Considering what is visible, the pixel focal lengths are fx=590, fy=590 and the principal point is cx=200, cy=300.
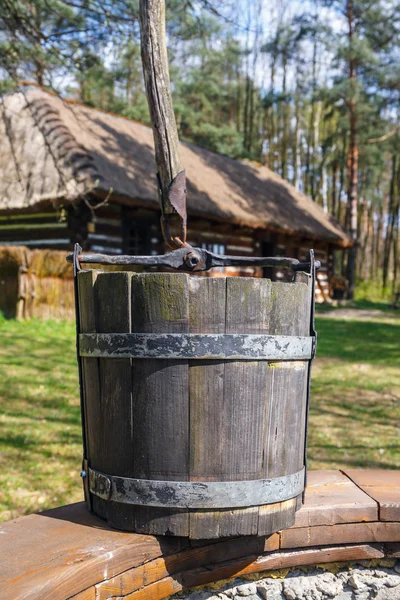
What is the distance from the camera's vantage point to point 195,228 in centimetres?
1459

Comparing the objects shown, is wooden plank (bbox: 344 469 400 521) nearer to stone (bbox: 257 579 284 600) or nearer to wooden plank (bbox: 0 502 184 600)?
stone (bbox: 257 579 284 600)

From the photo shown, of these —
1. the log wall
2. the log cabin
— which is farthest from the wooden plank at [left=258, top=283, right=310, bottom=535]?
the log cabin

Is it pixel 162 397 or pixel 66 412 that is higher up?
pixel 162 397

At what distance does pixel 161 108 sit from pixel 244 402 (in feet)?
3.24

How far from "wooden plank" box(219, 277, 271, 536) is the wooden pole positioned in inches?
19.0

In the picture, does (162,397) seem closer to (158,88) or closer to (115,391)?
(115,391)

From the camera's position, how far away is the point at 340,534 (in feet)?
5.95

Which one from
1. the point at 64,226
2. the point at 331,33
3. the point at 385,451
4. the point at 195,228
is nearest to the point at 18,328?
the point at 64,226

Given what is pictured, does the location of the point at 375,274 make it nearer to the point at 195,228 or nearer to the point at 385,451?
the point at 195,228

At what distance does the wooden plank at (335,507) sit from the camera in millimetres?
1780

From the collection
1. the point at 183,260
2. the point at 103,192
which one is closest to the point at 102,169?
the point at 103,192

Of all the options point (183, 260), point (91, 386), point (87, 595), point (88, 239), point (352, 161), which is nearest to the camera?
point (87, 595)

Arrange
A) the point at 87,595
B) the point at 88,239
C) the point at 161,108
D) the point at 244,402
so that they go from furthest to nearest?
1. the point at 88,239
2. the point at 161,108
3. the point at 244,402
4. the point at 87,595

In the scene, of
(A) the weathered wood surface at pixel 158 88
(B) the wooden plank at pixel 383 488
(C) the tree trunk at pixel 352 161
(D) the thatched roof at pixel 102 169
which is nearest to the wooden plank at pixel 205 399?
(A) the weathered wood surface at pixel 158 88
